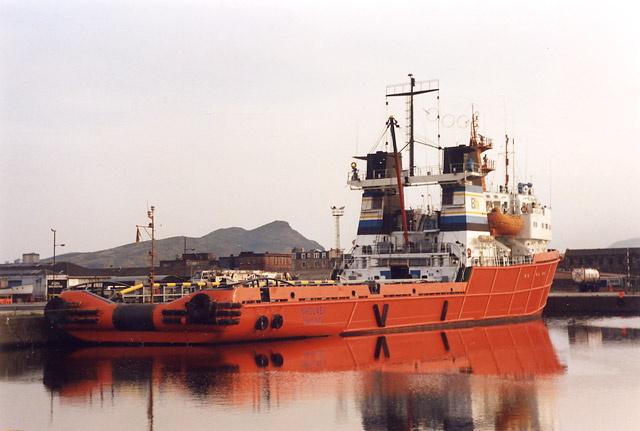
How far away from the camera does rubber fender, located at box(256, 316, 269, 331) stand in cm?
2600

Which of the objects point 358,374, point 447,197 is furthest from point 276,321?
point 447,197

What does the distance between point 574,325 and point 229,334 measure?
2071cm

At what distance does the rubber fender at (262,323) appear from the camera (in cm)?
2600

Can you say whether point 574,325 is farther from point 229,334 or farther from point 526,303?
point 229,334

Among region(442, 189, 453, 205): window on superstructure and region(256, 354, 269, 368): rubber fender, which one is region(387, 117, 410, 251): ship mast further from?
region(256, 354, 269, 368): rubber fender

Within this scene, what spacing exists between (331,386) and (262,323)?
6428 millimetres

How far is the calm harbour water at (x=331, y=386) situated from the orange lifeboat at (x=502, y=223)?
755 cm

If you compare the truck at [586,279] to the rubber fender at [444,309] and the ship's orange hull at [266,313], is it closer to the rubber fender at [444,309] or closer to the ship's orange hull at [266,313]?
Answer: the ship's orange hull at [266,313]

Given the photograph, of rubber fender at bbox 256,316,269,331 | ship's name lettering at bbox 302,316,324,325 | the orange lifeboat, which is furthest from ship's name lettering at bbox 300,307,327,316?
the orange lifeboat

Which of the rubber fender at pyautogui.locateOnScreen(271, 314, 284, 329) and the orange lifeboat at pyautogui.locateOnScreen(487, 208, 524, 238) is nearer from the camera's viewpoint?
the rubber fender at pyautogui.locateOnScreen(271, 314, 284, 329)

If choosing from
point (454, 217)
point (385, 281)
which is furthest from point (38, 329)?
point (454, 217)

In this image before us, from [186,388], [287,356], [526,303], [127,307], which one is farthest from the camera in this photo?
[526,303]

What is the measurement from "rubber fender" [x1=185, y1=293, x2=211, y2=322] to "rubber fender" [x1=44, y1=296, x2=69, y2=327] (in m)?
4.65

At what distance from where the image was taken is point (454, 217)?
3506 cm
